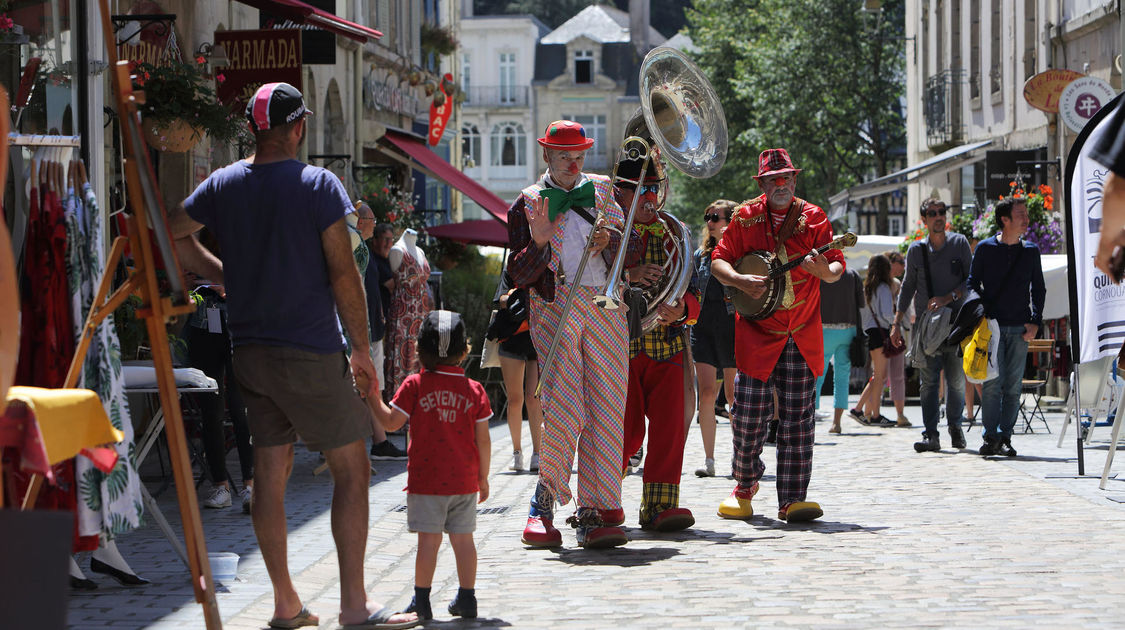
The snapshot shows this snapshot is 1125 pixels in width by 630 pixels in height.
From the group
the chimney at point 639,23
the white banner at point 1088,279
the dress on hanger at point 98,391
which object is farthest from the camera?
the chimney at point 639,23

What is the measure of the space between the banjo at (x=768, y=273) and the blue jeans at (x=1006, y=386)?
396 cm

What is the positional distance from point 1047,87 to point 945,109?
14.7 meters

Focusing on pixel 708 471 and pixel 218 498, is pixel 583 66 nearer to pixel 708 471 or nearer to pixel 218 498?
pixel 708 471

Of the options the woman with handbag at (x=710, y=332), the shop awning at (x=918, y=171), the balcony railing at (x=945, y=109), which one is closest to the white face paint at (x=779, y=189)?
the woman with handbag at (x=710, y=332)

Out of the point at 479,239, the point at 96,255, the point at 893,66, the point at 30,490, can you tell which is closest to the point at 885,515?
the point at 96,255

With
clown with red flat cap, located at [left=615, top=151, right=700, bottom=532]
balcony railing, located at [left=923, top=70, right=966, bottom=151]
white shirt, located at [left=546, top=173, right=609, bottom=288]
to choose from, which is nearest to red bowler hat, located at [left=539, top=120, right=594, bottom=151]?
white shirt, located at [left=546, top=173, right=609, bottom=288]

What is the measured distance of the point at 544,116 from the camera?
7681 cm

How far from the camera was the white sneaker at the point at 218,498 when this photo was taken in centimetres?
884

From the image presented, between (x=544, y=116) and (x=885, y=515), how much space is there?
69.2 metres

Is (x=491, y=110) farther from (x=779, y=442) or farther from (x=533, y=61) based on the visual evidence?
(x=779, y=442)

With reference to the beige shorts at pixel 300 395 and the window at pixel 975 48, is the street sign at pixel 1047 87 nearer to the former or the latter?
the window at pixel 975 48

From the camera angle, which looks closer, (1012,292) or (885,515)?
(885,515)

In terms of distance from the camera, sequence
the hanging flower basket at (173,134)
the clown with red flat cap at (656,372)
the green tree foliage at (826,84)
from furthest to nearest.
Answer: the green tree foliage at (826,84) → the hanging flower basket at (173,134) → the clown with red flat cap at (656,372)

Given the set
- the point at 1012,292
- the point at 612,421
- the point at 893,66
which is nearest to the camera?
the point at 612,421
